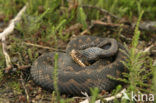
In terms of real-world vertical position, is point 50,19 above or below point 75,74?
above

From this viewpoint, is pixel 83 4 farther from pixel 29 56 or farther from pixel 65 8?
pixel 29 56

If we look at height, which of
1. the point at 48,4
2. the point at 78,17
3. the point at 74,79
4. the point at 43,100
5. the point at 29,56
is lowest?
the point at 43,100

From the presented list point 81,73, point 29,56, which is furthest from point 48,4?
point 81,73

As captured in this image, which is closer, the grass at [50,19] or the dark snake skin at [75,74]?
the dark snake skin at [75,74]

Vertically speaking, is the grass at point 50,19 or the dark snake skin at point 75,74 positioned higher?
the grass at point 50,19

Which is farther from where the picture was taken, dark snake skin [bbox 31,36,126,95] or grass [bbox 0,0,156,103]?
grass [bbox 0,0,156,103]

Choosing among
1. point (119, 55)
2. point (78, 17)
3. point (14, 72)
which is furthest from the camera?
point (78, 17)

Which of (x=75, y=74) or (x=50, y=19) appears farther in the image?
(x=50, y=19)

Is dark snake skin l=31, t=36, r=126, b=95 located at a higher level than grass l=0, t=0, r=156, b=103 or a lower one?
lower
